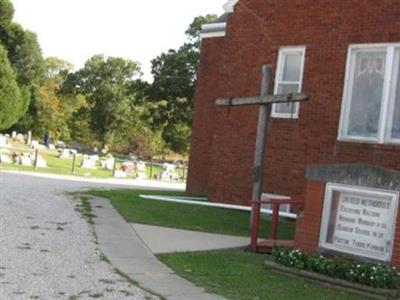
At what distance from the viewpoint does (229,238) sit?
11.6m

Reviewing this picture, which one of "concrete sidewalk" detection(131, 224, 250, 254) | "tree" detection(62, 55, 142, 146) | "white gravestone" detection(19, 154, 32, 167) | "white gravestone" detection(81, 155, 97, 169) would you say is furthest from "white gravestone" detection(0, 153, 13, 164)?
"tree" detection(62, 55, 142, 146)

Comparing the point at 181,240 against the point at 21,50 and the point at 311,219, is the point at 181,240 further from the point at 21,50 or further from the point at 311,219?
the point at 21,50

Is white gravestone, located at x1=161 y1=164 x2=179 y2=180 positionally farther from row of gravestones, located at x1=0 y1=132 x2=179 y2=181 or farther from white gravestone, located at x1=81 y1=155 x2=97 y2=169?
white gravestone, located at x1=81 y1=155 x2=97 y2=169

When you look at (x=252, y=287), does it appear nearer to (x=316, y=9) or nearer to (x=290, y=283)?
(x=290, y=283)

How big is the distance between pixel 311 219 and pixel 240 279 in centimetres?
174

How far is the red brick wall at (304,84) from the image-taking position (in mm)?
13117

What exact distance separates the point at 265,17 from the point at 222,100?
321 centimetres

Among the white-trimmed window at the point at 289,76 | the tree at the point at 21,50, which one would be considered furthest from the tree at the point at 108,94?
the white-trimmed window at the point at 289,76

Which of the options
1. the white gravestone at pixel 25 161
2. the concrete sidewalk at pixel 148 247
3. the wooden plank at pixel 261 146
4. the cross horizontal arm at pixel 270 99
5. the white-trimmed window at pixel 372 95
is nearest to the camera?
the concrete sidewalk at pixel 148 247

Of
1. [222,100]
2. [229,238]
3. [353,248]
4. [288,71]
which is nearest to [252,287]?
[353,248]

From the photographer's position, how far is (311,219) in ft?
31.1

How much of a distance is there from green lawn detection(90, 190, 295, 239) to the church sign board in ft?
8.92

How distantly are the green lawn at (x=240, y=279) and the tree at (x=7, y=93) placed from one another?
48.9 meters

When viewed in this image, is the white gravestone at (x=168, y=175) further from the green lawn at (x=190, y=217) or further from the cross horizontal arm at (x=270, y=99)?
the cross horizontal arm at (x=270, y=99)
